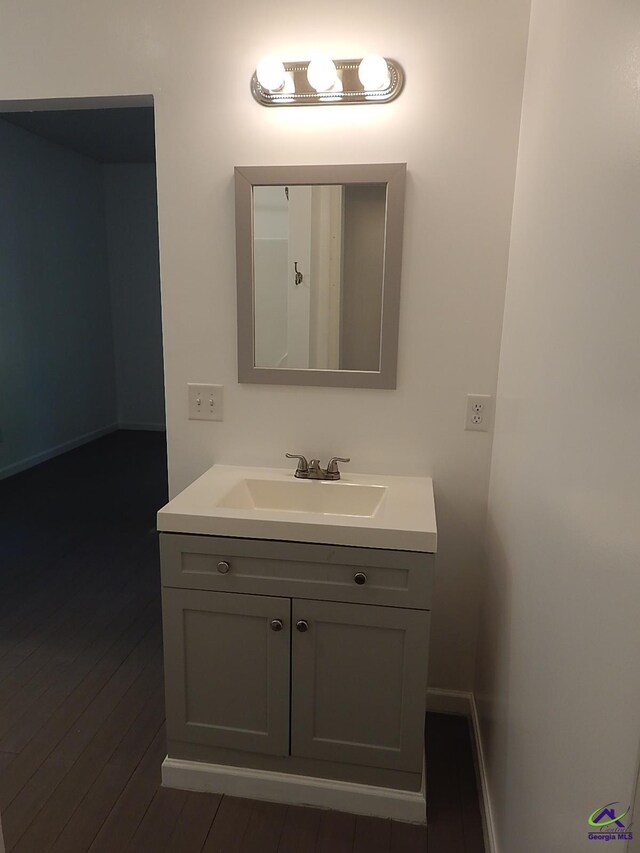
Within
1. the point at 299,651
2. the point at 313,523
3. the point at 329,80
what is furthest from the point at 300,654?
the point at 329,80

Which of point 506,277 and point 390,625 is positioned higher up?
point 506,277

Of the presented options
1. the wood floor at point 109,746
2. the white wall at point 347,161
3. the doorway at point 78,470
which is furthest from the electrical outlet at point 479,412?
the doorway at point 78,470

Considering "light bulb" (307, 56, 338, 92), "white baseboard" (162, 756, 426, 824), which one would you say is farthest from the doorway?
"light bulb" (307, 56, 338, 92)

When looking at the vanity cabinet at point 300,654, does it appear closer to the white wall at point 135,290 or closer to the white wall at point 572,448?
the white wall at point 572,448

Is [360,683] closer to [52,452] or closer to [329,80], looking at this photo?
[329,80]

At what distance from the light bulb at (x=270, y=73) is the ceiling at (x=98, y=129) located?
8.20 feet

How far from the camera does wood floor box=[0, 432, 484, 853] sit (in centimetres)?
153

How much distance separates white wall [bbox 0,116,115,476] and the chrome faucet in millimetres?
3468

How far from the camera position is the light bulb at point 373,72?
62.2 inches

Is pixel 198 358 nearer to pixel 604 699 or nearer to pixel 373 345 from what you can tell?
pixel 373 345

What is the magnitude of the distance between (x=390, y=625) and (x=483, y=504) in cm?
59

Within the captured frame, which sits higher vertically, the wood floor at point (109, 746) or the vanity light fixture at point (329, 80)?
the vanity light fixture at point (329, 80)

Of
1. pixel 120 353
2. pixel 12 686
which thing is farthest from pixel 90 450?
pixel 12 686

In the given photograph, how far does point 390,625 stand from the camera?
1499mm
